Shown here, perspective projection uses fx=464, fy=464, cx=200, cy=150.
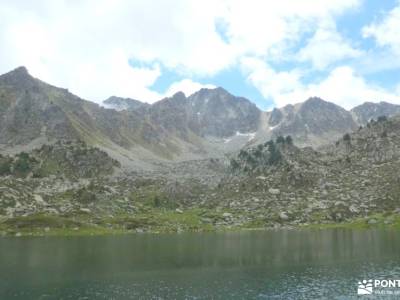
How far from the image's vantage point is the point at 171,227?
18975cm

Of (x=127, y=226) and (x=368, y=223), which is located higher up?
(x=368, y=223)

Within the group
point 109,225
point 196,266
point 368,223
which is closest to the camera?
point 196,266

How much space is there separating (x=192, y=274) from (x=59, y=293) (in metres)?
27.0

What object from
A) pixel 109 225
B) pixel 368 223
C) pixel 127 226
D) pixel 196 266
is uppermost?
pixel 368 223

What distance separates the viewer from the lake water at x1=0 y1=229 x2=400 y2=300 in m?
72.8

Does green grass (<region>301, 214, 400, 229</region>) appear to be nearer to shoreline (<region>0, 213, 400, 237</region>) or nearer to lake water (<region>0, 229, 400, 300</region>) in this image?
shoreline (<region>0, 213, 400, 237</region>)

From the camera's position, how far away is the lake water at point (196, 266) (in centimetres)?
7275

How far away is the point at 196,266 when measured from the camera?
98.6 metres

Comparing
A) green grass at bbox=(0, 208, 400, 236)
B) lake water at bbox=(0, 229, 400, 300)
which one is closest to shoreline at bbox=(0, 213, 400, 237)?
green grass at bbox=(0, 208, 400, 236)

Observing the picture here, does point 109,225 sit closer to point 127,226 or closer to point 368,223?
point 127,226

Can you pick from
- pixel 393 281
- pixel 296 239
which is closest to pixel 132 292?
pixel 393 281

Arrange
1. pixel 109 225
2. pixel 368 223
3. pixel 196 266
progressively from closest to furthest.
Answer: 1. pixel 196 266
2. pixel 368 223
3. pixel 109 225

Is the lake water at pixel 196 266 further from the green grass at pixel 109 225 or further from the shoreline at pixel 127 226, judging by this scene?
the green grass at pixel 109 225

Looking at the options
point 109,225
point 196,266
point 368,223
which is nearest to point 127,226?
point 109,225
